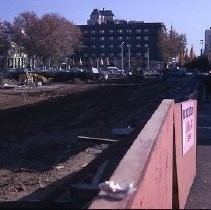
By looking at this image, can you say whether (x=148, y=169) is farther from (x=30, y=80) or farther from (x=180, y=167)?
(x=30, y=80)

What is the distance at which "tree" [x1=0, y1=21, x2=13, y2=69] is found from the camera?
12447 cm

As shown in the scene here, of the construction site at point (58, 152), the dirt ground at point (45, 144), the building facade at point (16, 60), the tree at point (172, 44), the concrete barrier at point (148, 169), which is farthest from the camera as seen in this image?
the tree at point (172, 44)

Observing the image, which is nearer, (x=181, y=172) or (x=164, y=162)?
(x=164, y=162)

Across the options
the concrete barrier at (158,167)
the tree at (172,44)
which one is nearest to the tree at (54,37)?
the tree at (172,44)

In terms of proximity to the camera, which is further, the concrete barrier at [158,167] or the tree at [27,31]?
the tree at [27,31]

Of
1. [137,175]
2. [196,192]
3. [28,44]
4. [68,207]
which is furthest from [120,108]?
[28,44]

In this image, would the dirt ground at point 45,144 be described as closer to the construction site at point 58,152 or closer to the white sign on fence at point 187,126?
the construction site at point 58,152

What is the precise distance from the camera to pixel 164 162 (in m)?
6.50

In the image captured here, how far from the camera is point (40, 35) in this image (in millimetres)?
126250

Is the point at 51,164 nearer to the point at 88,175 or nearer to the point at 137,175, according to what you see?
the point at 88,175

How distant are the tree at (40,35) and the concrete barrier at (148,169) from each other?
11789cm

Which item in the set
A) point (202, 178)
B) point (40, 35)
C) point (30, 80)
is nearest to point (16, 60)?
point (40, 35)

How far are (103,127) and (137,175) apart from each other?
1830 cm

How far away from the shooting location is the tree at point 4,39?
124469mm
